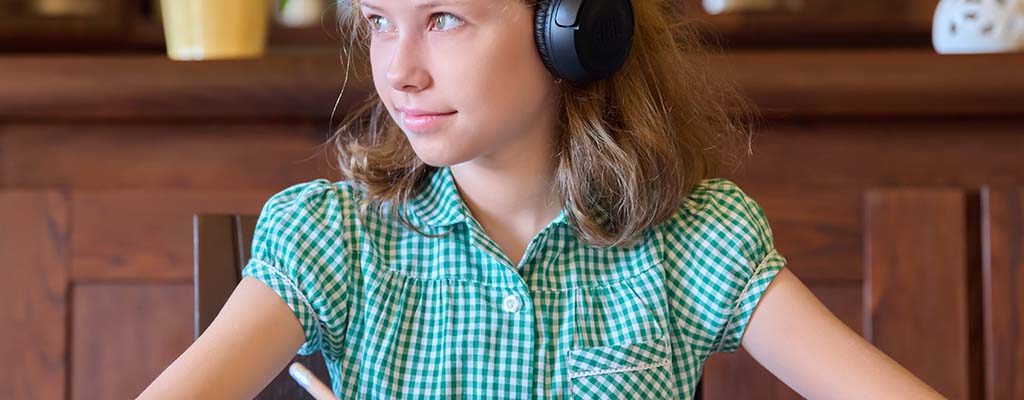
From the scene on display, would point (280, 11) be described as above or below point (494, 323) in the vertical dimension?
above

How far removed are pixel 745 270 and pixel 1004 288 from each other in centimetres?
47

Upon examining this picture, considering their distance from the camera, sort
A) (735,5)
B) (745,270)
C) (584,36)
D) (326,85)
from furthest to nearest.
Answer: (735,5) → (326,85) → (745,270) → (584,36)

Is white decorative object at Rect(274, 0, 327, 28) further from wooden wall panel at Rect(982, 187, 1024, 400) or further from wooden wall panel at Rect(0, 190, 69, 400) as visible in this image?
wooden wall panel at Rect(982, 187, 1024, 400)

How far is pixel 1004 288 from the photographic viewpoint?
3.92ft

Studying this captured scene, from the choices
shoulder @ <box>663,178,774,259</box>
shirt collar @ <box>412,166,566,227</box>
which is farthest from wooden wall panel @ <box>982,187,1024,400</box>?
shirt collar @ <box>412,166,566,227</box>

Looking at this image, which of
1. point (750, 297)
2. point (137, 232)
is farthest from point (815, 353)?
point (137, 232)

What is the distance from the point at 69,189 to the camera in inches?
48.8

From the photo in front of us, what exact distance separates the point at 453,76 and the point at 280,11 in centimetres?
96

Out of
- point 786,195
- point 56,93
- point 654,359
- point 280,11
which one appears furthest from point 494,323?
point 280,11

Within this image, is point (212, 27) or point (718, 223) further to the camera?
point (212, 27)

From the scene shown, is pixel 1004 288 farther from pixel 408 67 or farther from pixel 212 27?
pixel 212 27

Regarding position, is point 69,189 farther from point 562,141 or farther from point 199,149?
point 562,141

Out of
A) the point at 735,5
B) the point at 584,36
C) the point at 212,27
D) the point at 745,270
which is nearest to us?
the point at 584,36

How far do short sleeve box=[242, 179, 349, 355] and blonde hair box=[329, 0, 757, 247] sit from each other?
0.11 feet
